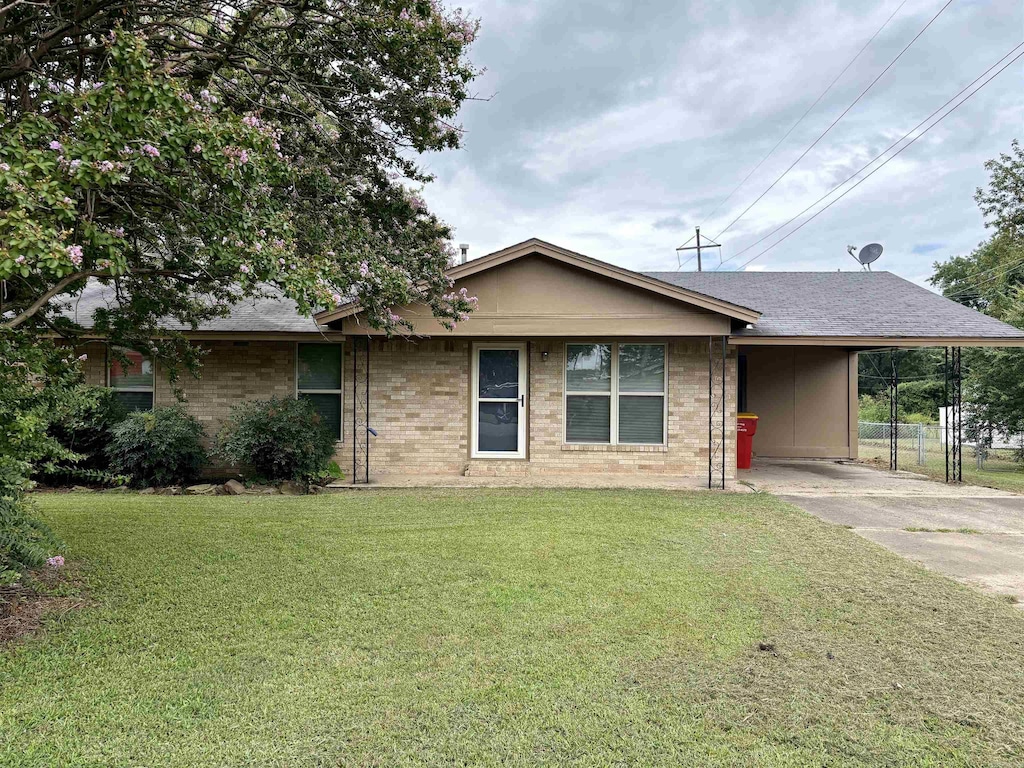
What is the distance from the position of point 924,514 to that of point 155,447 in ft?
35.3

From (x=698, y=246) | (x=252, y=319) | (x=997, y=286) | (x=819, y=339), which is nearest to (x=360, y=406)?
(x=252, y=319)

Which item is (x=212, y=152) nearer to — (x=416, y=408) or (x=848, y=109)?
(x=416, y=408)

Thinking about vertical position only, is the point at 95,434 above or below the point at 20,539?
above

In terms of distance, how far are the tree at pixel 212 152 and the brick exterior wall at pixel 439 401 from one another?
2.34 metres

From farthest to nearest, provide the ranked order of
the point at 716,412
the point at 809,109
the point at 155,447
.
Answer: the point at 809,109 < the point at 716,412 < the point at 155,447

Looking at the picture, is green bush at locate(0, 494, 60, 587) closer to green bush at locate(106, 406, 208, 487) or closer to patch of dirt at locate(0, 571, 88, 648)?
patch of dirt at locate(0, 571, 88, 648)

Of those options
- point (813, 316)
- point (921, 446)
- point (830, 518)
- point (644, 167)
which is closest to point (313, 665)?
point (830, 518)

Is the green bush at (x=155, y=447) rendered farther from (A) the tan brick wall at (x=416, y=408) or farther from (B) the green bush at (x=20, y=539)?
(B) the green bush at (x=20, y=539)

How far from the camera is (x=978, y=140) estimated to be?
90.2ft

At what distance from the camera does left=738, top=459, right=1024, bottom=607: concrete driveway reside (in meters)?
5.37

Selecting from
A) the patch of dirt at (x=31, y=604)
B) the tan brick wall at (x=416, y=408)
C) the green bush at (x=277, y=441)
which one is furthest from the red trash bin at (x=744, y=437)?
the patch of dirt at (x=31, y=604)

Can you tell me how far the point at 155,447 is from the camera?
8.73 m

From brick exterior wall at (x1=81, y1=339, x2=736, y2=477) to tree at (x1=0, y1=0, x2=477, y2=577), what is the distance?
234 cm

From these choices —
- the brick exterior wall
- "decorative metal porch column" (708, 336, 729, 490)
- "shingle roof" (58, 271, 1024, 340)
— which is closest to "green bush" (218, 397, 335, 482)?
the brick exterior wall
